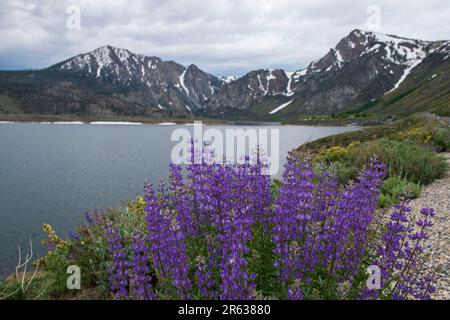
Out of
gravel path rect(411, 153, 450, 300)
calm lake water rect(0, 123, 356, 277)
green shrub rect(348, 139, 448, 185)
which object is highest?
green shrub rect(348, 139, 448, 185)

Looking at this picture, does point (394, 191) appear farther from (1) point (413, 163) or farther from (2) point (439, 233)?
(1) point (413, 163)

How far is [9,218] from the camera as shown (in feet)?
53.5

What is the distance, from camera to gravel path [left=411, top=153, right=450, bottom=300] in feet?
17.0

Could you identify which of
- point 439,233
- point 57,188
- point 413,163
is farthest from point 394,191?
point 57,188

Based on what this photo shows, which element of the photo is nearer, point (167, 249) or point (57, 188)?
point (167, 249)

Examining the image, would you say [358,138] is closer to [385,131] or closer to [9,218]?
[385,131]

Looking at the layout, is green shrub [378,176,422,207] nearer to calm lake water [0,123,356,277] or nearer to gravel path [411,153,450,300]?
gravel path [411,153,450,300]

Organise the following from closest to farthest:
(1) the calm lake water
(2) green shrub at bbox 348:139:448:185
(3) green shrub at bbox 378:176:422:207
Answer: (3) green shrub at bbox 378:176:422:207, (2) green shrub at bbox 348:139:448:185, (1) the calm lake water

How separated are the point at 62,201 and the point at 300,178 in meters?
17.1

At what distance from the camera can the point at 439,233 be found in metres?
7.01

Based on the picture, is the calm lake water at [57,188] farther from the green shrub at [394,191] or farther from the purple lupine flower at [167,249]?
the purple lupine flower at [167,249]

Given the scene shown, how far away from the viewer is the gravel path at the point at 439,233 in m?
5.18

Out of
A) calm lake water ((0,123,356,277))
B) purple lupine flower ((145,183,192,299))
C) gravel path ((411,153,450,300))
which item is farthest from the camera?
calm lake water ((0,123,356,277))

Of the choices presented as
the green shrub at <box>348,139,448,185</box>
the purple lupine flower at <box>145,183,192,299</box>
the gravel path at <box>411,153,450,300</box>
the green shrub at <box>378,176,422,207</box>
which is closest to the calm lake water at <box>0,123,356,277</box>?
the green shrub at <box>348,139,448,185</box>
